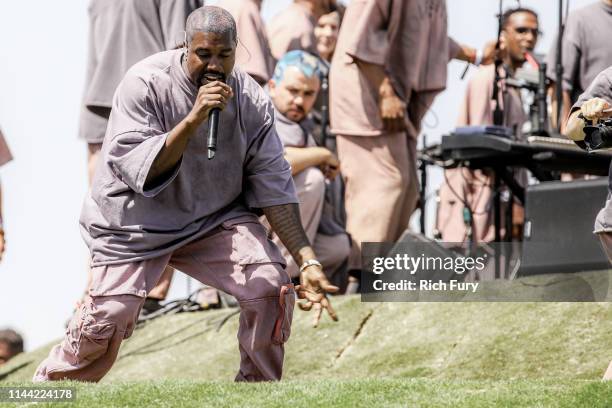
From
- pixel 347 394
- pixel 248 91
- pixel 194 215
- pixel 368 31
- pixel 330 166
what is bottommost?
pixel 347 394

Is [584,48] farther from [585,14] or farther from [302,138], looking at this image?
[302,138]

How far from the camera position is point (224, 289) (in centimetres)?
764

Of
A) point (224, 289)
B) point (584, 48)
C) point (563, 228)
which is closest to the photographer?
point (224, 289)

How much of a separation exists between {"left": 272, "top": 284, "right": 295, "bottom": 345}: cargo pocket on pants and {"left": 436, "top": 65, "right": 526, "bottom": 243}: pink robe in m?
5.36

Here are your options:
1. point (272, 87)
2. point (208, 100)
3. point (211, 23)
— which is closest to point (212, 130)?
point (208, 100)

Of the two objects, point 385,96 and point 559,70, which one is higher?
point 559,70

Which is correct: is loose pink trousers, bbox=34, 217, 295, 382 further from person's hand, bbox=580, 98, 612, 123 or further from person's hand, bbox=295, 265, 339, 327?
person's hand, bbox=580, 98, 612, 123

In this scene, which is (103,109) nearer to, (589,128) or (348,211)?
(348,211)

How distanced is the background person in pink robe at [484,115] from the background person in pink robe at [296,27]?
1.54 m

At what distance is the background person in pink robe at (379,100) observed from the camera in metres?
11.1

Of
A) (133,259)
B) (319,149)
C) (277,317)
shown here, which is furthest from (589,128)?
(319,149)

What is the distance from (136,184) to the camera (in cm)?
727

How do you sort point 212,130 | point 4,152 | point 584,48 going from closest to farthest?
point 212,130 → point 4,152 → point 584,48

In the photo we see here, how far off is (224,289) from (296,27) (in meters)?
4.48
